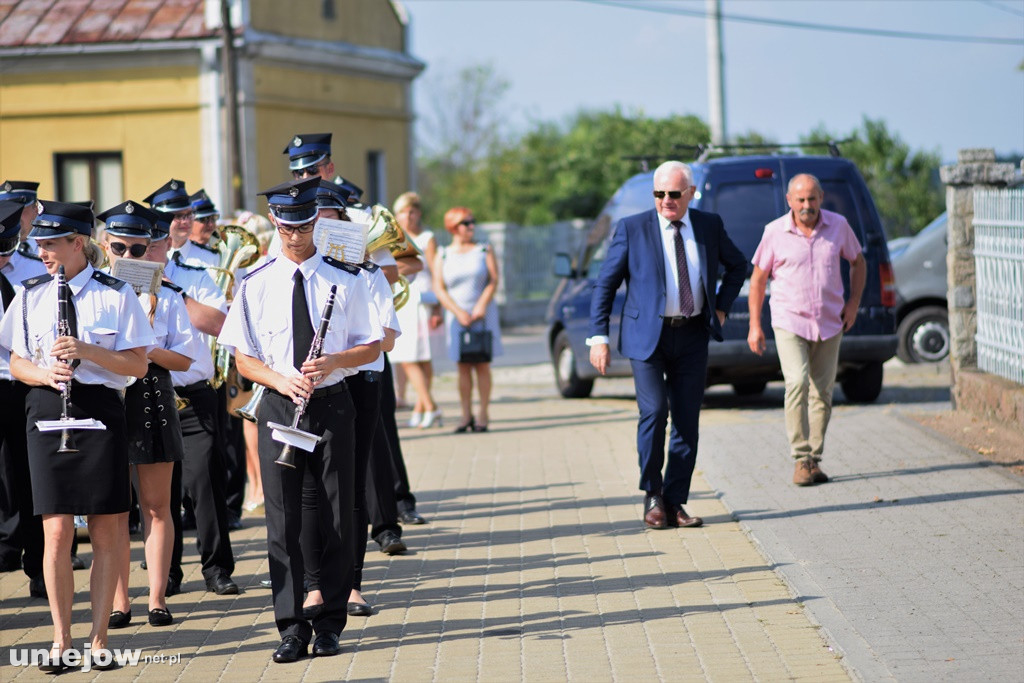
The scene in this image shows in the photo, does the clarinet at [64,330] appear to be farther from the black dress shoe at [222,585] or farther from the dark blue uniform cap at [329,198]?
the black dress shoe at [222,585]

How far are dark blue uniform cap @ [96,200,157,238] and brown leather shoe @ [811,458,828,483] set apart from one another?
16.1ft

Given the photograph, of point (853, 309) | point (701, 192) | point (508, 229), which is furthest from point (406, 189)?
point (853, 309)

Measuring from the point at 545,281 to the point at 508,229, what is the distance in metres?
1.66

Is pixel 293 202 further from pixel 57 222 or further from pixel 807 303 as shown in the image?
pixel 807 303

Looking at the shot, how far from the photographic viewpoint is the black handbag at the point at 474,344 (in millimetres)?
13266

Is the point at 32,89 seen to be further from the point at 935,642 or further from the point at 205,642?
the point at 935,642

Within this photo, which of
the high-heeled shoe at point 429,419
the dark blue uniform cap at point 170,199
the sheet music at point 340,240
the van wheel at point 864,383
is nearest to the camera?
the sheet music at point 340,240

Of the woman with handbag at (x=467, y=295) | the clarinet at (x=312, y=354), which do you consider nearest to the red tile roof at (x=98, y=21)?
the woman with handbag at (x=467, y=295)

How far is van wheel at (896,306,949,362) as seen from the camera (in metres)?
17.7

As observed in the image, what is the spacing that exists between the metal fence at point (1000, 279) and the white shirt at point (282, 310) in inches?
258

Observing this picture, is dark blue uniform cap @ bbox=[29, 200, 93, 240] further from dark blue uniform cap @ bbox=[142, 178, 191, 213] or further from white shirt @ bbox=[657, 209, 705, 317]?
white shirt @ bbox=[657, 209, 705, 317]

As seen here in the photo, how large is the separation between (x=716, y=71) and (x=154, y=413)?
22174 mm

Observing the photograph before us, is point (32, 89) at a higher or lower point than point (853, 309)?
higher

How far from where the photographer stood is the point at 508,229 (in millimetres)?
34844
